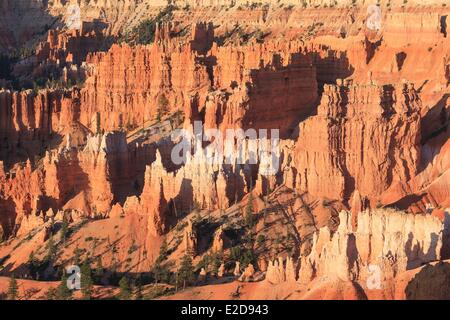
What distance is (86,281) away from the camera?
6366 cm

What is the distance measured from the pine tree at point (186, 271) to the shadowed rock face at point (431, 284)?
12539 mm

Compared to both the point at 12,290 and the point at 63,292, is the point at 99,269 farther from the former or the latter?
the point at 12,290

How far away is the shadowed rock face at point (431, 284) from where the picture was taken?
52.5m

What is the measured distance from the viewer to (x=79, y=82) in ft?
375

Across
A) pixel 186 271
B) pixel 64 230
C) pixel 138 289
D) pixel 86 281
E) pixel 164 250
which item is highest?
pixel 64 230

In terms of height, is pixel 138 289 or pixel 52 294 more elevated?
pixel 138 289

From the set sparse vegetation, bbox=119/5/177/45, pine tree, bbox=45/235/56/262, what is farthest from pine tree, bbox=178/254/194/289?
sparse vegetation, bbox=119/5/177/45

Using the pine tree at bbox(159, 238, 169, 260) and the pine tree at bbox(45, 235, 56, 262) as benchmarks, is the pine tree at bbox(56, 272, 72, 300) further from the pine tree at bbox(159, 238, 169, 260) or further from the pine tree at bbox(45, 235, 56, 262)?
the pine tree at bbox(45, 235, 56, 262)

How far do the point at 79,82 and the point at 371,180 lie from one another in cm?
4208

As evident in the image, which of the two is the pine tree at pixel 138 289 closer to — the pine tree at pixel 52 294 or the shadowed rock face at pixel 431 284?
the pine tree at pixel 52 294

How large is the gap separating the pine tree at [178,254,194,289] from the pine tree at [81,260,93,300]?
3.98 metres

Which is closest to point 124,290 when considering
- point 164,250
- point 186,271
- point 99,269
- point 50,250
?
point 186,271

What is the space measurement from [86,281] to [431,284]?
17276mm
